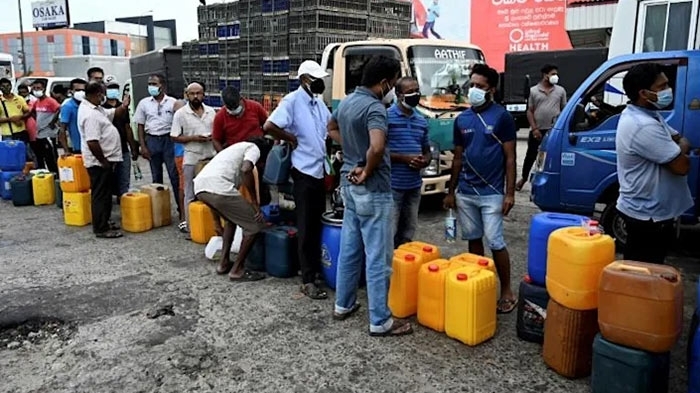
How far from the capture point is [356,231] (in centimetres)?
390

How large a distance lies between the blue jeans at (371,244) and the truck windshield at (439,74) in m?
3.76

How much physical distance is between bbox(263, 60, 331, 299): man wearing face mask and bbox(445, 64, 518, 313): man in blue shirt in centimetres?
114

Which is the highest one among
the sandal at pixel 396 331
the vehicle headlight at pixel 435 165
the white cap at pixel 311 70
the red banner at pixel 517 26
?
the red banner at pixel 517 26

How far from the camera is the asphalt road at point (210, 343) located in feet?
10.9

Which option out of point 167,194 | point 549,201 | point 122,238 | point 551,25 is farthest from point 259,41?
point 551,25

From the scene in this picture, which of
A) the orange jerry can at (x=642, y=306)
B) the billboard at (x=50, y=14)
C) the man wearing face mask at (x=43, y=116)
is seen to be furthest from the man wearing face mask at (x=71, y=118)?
the billboard at (x=50, y=14)

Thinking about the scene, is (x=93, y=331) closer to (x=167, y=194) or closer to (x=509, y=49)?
(x=167, y=194)

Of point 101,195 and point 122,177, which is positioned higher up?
point 122,177

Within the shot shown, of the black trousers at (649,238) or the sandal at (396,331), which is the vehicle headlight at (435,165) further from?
the black trousers at (649,238)

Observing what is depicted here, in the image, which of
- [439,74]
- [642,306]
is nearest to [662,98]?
[642,306]

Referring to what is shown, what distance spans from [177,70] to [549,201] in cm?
1053

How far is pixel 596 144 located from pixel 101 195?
17.3ft

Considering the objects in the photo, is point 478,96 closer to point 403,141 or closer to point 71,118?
point 403,141

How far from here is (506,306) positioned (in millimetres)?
4242
